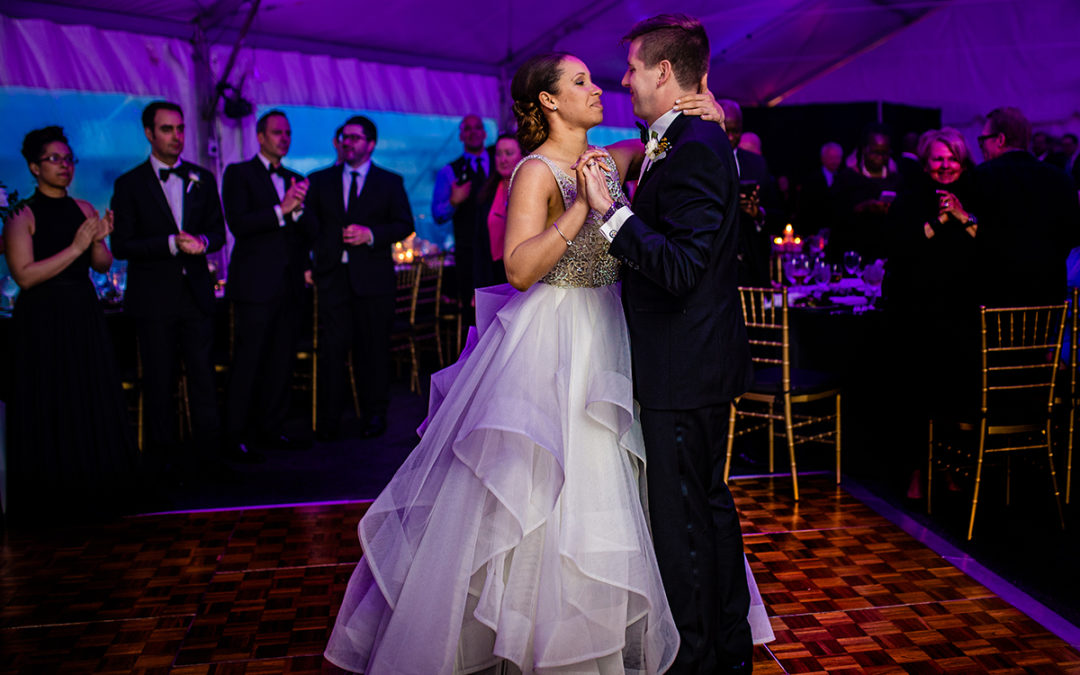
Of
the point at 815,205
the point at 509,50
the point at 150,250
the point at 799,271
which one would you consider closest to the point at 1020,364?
the point at 799,271

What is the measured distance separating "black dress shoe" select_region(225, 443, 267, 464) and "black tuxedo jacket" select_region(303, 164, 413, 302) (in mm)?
963

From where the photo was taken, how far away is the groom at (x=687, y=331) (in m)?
2.07

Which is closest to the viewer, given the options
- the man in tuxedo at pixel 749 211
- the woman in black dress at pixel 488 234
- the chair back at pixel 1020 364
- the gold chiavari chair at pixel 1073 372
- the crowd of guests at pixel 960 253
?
the chair back at pixel 1020 364

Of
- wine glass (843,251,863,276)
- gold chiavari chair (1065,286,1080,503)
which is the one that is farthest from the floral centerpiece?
gold chiavari chair (1065,286,1080,503)

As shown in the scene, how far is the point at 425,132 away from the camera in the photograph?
8.77 meters

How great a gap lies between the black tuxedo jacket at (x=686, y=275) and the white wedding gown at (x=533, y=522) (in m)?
0.10

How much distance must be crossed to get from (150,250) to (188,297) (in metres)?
0.28

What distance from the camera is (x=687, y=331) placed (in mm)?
2178

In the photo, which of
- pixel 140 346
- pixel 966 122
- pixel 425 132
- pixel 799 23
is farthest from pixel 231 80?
pixel 966 122

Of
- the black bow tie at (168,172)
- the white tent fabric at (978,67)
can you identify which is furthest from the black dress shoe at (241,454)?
the white tent fabric at (978,67)

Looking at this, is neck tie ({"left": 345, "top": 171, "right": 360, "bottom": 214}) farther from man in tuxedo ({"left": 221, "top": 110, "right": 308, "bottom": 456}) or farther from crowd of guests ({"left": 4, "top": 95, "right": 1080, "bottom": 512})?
man in tuxedo ({"left": 221, "top": 110, "right": 308, "bottom": 456})

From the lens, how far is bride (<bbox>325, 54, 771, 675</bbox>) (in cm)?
214

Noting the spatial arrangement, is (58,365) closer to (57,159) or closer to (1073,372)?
(57,159)

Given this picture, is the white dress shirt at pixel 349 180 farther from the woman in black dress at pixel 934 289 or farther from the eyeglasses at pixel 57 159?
the woman in black dress at pixel 934 289
